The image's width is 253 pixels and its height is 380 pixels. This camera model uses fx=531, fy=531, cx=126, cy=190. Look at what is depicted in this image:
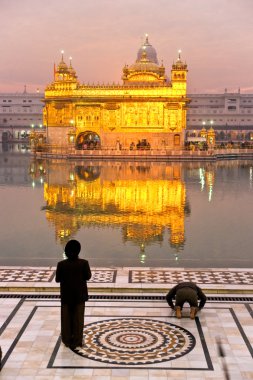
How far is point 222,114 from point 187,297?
92.5m

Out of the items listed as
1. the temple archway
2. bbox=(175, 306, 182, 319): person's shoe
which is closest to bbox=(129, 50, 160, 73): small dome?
the temple archway

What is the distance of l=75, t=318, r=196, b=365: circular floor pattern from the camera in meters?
5.99

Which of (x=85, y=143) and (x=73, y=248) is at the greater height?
(x=85, y=143)

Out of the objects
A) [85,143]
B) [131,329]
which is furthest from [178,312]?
[85,143]

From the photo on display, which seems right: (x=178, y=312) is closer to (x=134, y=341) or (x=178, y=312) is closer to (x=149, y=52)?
(x=134, y=341)

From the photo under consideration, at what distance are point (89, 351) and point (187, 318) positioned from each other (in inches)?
66.5

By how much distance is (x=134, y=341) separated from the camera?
6.45 m

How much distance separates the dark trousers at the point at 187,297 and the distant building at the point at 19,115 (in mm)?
97574

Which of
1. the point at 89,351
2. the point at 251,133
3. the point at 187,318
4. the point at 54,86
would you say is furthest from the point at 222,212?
the point at 251,133

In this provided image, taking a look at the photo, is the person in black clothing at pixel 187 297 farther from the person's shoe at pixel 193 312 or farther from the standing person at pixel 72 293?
the standing person at pixel 72 293

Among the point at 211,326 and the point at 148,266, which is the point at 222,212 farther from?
the point at 211,326

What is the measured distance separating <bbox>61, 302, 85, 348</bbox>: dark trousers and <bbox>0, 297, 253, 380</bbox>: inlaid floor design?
118 mm

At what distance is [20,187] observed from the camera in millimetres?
23578

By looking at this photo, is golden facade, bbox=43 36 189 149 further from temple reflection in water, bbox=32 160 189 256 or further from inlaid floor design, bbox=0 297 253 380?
inlaid floor design, bbox=0 297 253 380
